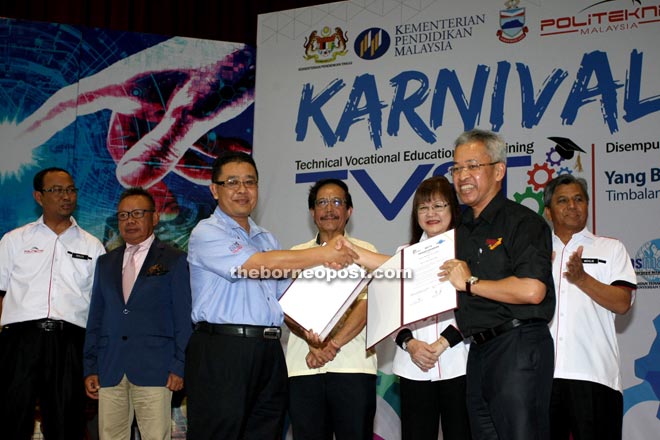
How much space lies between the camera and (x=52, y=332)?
4.58m

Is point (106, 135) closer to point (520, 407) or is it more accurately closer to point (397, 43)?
point (397, 43)

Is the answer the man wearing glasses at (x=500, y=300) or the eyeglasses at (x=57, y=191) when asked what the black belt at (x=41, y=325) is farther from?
the man wearing glasses at (x=500, y=300)

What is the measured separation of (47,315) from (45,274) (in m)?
0.29

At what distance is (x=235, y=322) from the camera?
11.2 ft

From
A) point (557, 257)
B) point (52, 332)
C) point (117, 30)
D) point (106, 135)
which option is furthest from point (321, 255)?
point (117, 30)

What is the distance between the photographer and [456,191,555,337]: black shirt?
306 centimetres

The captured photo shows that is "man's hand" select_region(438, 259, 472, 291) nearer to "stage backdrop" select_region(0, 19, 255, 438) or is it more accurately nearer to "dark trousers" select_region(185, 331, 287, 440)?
"dark trousers" select_region(185, 331, 287, 440)

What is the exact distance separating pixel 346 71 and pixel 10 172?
10.1ft

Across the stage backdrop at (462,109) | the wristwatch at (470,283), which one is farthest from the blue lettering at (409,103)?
the wristwatch at (470,283)

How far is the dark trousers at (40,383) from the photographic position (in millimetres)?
4418

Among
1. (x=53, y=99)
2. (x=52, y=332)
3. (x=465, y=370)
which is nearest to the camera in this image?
(x=465, y=370)

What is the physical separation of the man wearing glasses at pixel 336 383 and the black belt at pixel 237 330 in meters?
0.56

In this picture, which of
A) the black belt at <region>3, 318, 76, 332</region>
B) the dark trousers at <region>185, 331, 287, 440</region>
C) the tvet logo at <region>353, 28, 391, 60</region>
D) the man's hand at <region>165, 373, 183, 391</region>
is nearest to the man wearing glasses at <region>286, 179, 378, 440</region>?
the dark trousers at <region>185, 331, 287, 440</region>

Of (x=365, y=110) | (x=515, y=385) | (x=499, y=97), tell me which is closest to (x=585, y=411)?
(x=515, y=385)
